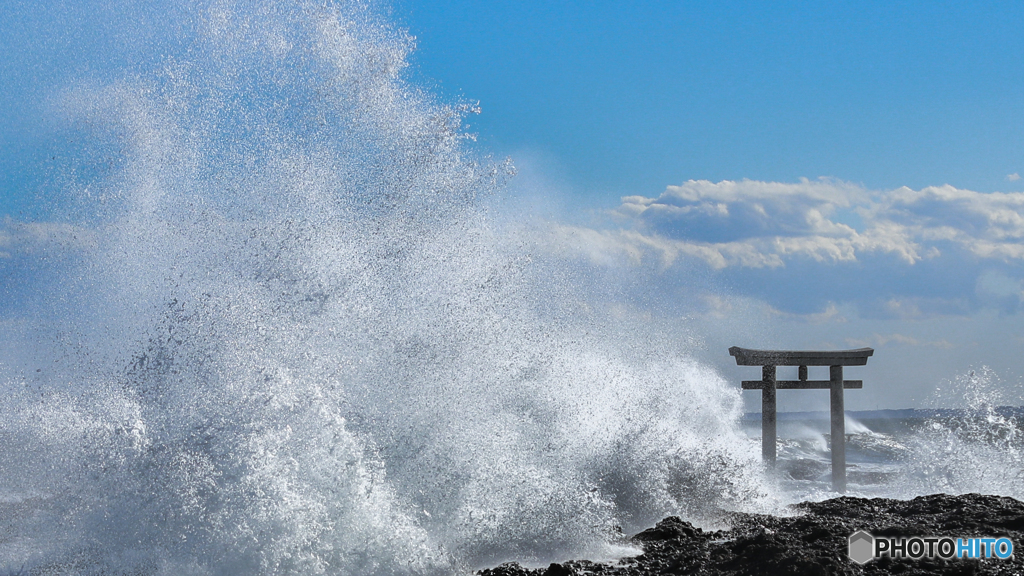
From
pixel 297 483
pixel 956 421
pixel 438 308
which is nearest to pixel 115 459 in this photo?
pixel 297 483

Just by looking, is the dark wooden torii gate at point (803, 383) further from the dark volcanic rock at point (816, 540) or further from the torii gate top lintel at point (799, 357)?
the dark volcanic rock at point (816, 540)

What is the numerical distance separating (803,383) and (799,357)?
1.87 ft

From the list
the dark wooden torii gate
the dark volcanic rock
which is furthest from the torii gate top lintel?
the dark volcanic rock

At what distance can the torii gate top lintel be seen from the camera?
13797 mm

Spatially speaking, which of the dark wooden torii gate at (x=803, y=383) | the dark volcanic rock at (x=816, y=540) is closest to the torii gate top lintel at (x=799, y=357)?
the dark wooden torii gate at (x=803, y=383)

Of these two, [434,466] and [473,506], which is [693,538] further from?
[434,466]

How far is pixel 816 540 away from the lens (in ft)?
22.3

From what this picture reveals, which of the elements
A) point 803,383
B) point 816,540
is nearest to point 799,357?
point 803,383

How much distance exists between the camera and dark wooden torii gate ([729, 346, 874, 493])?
543 inches

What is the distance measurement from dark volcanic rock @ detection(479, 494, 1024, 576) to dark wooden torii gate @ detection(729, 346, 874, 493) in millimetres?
4519

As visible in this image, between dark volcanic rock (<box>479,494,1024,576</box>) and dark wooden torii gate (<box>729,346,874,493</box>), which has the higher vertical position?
dark wooden torii gate (<box>729,346,874,493</box>)

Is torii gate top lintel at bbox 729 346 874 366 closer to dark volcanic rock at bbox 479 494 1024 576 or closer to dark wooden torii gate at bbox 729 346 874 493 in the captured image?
dark wooden torii gate at bbox 729 346 874 493

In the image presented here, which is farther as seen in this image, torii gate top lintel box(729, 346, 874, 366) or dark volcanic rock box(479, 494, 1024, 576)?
torii gate top lintel box(729, 346, 874, 366)

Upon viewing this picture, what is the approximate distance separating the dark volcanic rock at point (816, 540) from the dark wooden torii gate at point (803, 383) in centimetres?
452
